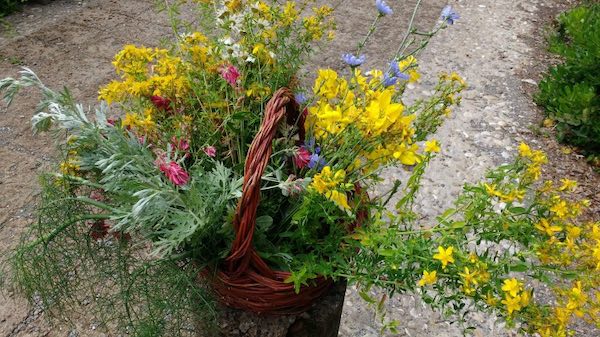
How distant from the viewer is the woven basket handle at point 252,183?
1124 mm

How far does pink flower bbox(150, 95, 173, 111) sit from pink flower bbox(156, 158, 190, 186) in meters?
0.25

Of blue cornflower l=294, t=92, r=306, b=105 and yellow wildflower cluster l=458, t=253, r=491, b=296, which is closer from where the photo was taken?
yellow wildflower cluster l=458, t=253, r=491, b=296

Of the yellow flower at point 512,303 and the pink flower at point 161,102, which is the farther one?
the pink flower at point 161,102

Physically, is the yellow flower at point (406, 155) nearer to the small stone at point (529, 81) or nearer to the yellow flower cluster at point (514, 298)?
the yellow flower cluster at point (514, 298)

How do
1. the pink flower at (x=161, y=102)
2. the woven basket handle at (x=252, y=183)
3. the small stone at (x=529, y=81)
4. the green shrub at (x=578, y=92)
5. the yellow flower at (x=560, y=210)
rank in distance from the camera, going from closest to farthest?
the woven basket handle at (x=252, y=183)
the yellow flower at (x=560, y=210)
the pink flower at (x=161, y=102)
the green shrub at (x=578, y=92)
the small stone at (x=529, y=81)

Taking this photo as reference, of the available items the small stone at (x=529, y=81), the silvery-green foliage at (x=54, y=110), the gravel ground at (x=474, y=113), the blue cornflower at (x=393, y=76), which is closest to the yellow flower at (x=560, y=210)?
the blue cornflower at (x=393, y=76)

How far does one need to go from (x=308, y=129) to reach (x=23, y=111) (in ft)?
7.82

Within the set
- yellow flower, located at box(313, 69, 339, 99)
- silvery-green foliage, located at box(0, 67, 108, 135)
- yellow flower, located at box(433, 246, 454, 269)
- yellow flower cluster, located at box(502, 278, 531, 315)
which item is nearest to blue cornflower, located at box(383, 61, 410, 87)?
yellow flower, located at box(313, 69, 339, 99)

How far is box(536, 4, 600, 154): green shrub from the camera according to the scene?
3471 millimetres

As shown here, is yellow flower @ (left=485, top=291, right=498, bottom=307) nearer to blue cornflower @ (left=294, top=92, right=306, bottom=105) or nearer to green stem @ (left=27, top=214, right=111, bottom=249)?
blue cornflower @ (left=294, top=92, right=306, bottom=105)

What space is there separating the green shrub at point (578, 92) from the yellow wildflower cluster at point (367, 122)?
8.64ft

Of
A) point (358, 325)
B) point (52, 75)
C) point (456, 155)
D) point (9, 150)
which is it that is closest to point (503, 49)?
point (456, 155)

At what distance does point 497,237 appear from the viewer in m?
1.33

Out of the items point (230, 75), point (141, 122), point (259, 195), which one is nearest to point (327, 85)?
point (230, 75)
